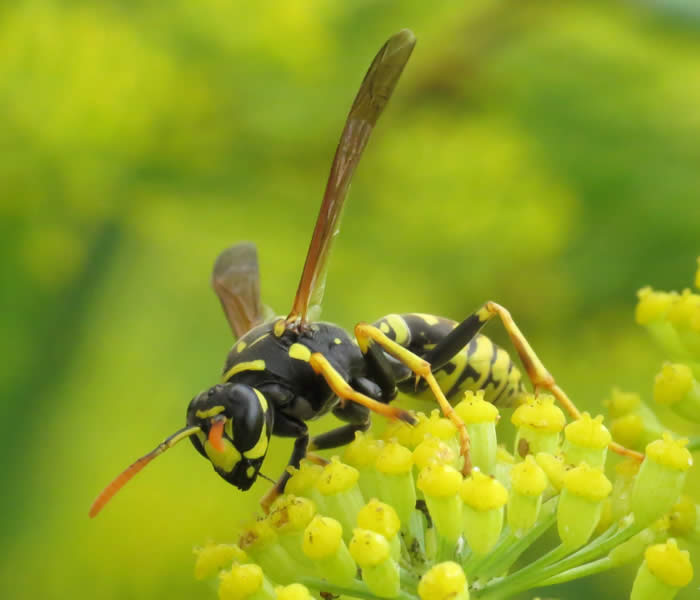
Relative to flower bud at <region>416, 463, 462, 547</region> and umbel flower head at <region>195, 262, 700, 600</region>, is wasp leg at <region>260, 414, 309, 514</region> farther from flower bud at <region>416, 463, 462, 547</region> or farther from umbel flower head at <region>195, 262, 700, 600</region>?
flower bud at <region>416, 463, 462, 547</region>

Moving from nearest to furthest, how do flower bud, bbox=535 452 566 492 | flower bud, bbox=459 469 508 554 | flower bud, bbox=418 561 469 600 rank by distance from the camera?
flower bud, bbox=418 561 469 600
flower bud, bbox=459 469 508 554
flower bud, bbox=535 452 566 492

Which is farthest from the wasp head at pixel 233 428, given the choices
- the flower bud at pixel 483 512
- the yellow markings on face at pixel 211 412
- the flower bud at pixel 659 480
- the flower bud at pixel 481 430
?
the flower bud at pixel 659 480

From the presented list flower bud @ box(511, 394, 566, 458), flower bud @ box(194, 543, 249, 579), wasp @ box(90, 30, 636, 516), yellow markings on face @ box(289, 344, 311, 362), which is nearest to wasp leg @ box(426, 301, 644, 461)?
wasp @ box(90, 30, 636, 516)

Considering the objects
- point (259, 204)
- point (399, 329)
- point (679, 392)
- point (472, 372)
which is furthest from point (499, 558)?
point (259, 204)

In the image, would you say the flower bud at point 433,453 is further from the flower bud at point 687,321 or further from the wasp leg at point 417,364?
the flower bud at point 687,321

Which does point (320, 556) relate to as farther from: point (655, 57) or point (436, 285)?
point (655, 57)

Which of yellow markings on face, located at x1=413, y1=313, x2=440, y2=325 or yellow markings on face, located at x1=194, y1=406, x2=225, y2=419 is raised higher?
yellow markings on face, located at x1=413, y1=313, x2=440, y2=325

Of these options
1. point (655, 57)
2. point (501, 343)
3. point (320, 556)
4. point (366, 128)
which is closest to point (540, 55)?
point (655, 57)
